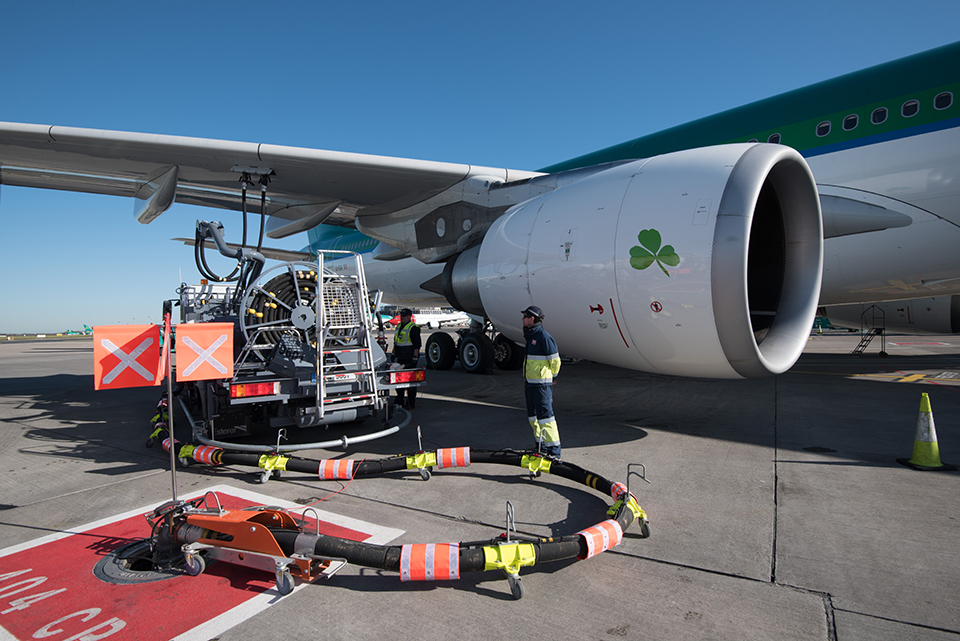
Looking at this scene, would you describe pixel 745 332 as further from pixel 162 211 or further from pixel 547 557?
pixel 162 211

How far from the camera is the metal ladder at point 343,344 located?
530 centimetres

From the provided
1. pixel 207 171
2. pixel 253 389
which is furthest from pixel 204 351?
pixel 207 171

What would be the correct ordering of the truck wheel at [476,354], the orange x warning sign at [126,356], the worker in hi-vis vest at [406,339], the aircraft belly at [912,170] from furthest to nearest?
the truck wheel at [476,354]
the worker in hi-vis vest at [406,339]
the aircraft belly at [912,170]
the orange x warning sign at [126,356]

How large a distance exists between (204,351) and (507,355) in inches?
339

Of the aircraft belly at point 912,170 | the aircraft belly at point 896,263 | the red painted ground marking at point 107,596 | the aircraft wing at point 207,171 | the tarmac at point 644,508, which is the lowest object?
the red painted ground marking at point 107,596

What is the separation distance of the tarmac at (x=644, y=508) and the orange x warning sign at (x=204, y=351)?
1.04 metres

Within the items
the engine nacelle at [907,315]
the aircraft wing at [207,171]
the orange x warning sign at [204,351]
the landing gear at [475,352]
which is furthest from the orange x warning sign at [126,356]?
the engine nacelle at [907,315]

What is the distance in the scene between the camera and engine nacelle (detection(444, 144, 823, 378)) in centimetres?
455

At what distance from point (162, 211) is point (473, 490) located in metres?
7.31

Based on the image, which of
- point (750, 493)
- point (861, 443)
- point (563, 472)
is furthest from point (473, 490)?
point (861, 443)

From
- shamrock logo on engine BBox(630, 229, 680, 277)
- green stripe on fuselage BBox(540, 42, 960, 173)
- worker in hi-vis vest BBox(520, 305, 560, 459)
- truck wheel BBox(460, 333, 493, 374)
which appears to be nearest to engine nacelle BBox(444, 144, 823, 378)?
shamrock logo on engine BBox(630, 229, 680, 277)

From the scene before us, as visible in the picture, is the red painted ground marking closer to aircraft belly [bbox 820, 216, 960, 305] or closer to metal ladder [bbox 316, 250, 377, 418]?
metal ladder [bbox 316, 250, 377, 418]

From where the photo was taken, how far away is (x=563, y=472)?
430 centimetres

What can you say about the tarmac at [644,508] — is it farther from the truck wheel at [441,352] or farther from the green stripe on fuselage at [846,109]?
the truck wheel at [441,352]
